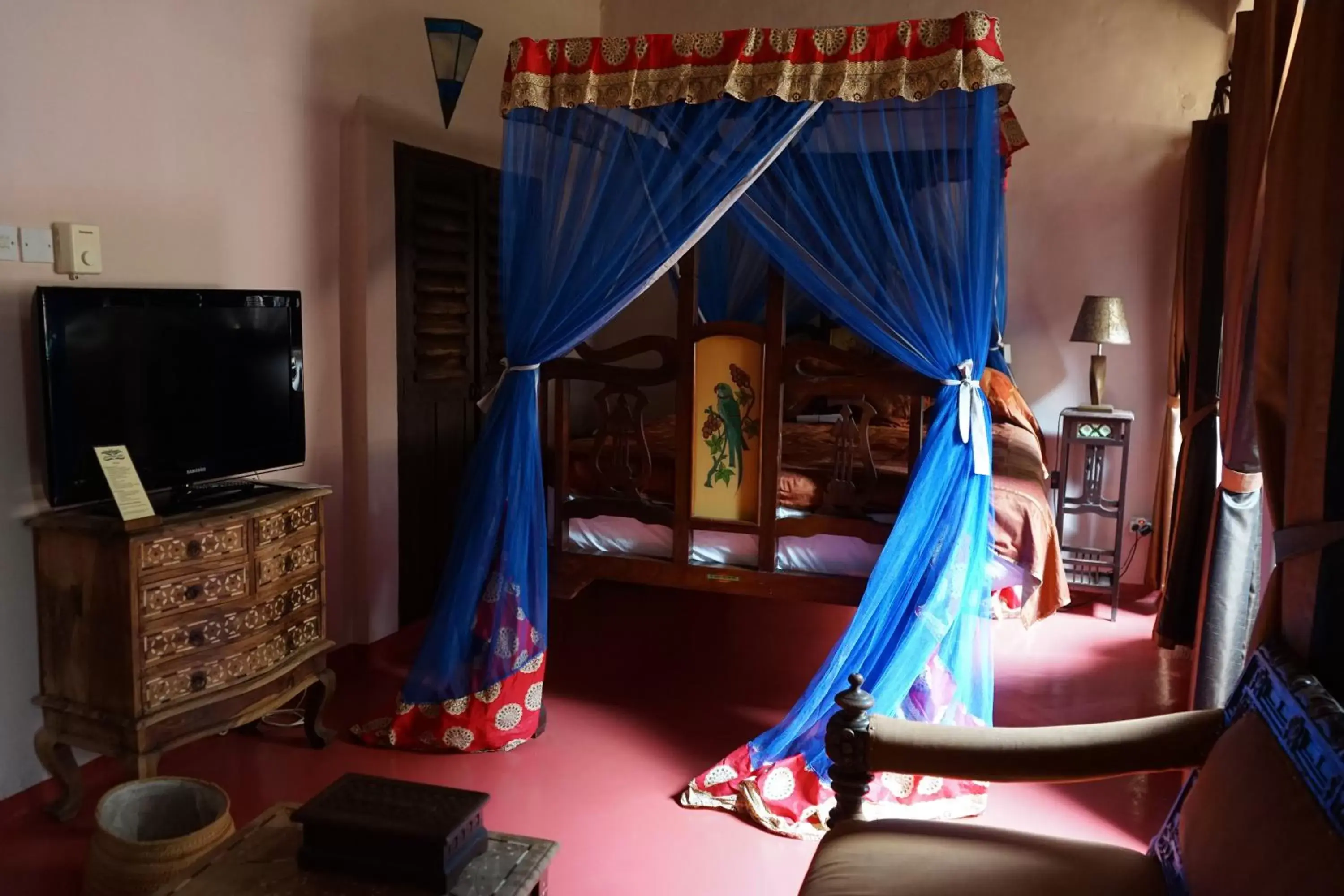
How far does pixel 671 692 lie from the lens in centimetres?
343

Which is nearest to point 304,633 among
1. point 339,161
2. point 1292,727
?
point 339,161

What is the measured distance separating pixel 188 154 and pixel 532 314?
42.4 inches

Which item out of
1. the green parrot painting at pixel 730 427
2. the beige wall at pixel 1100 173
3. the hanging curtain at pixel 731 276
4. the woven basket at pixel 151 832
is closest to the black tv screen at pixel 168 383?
the woven basket at pixel 151 832

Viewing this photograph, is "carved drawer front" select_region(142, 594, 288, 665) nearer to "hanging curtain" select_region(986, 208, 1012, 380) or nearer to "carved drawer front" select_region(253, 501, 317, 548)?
"carved drawer front" select_region(253, 501, 317, 548)

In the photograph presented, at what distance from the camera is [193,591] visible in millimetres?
2459

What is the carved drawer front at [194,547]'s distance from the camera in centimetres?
236

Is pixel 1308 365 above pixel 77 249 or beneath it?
beneath

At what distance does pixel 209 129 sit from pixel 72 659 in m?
1.54

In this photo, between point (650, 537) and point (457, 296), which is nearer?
point (650, 537)

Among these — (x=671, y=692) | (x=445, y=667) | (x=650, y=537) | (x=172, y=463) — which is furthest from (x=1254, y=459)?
(x=172, y=463)

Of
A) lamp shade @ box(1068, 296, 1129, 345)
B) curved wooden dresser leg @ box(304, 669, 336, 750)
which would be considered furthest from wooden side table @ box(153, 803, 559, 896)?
lamp shade @ box(1068, 296, 1129, 345)

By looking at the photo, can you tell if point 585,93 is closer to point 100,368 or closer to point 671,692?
point 100,368

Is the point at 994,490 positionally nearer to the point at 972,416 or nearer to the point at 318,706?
the point at 972,416

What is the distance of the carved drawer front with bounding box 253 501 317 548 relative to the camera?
261 centimetres
